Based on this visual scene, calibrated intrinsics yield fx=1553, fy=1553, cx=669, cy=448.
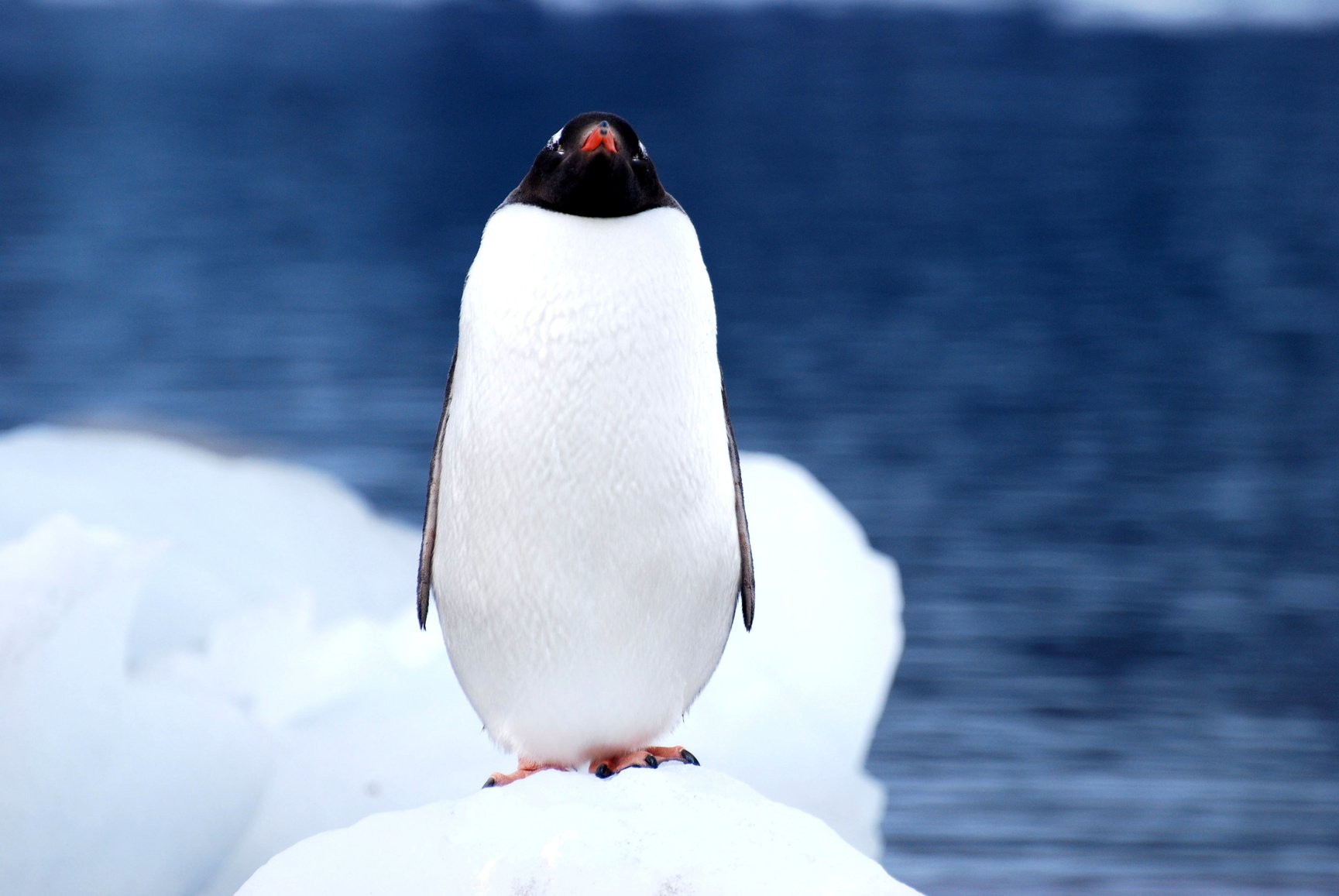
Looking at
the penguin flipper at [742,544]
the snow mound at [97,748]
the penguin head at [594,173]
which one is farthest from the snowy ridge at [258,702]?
the penguin head at [594,173]

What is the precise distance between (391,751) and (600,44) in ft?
103

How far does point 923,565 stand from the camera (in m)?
6.84

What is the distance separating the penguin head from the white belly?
2 cm

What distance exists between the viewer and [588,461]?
1.94 meters

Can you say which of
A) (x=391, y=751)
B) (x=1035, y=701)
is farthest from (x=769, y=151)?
(x=391, y=751)

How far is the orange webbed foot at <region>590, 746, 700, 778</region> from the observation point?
1984mm

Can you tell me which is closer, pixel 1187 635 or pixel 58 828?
pixel 58 828

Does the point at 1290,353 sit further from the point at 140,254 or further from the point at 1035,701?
the point at 140,254

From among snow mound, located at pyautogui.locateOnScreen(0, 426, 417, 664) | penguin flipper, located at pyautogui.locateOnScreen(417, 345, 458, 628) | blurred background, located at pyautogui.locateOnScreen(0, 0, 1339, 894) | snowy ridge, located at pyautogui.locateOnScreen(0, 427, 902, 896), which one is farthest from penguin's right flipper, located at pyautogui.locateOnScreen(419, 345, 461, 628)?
blurred background, located at pyautogui.locateOnScreen(0, 0, 1339, 894)

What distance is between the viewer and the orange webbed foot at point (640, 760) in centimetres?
198

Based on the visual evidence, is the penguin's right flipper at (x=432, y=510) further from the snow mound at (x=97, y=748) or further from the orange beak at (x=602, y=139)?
the snow mound at (x=97, y=748)

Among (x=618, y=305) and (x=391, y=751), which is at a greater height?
(x=618, y=305)

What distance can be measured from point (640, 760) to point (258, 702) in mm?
1731

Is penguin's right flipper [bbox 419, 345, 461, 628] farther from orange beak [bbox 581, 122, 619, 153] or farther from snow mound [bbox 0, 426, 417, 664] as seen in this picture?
snow mound [bbox 0, 426, 417, 664]
